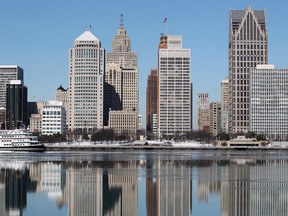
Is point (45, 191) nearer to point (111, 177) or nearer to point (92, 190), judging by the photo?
point (92, 190)

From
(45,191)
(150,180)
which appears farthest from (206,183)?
(45,191)

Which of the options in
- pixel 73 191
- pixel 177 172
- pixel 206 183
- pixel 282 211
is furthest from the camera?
pixel 177 172

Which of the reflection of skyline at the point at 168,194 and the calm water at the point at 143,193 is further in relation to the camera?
the reflection of skyline at the point at 168,194

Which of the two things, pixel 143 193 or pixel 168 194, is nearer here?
pixel 168 194

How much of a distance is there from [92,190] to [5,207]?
13307 millimetres

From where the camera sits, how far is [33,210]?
52406 millimetres

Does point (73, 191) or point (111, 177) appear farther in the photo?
point (111, 177)

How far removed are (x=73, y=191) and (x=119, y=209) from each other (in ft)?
41.1

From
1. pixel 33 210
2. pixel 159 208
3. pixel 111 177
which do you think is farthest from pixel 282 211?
pixel 111 177

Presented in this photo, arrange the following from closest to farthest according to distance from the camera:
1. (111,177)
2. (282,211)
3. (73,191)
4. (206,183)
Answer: (282,211) → (73,191) → (206,183) → (111,177)

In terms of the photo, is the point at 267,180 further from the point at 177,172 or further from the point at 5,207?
the point at 5,207

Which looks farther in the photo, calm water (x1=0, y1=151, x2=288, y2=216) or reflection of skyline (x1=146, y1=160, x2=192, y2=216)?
reflection of skyline (x1=146, y1=160, x2=192, y2=216)

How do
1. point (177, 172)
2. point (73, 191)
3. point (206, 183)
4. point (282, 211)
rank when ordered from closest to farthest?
point (282, 211)
point (73, 191)
point (206, 183)
point (177, 172)

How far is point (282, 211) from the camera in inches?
2025
